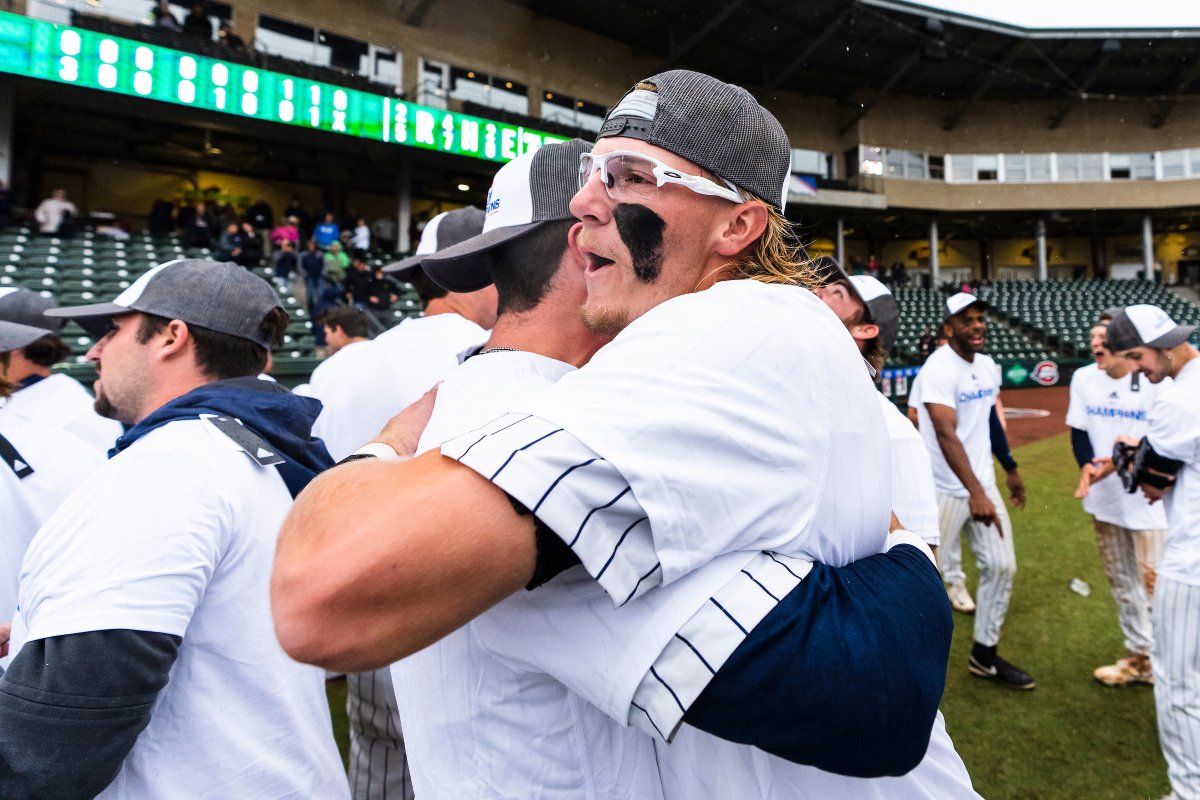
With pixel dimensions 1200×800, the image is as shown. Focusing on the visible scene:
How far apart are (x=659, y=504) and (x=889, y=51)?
27985 mm

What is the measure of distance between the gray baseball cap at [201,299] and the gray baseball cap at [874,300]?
2.08m

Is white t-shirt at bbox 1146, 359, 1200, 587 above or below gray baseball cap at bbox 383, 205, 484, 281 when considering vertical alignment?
below

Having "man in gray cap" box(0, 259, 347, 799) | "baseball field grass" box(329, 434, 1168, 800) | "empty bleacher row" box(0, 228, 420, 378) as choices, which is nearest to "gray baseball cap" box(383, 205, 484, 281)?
"man in gray cap" box(0, 259, 347, 799)

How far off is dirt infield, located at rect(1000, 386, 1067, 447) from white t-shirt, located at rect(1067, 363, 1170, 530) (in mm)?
7157

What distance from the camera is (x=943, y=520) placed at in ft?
15.6

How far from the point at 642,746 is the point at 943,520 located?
4476 mm

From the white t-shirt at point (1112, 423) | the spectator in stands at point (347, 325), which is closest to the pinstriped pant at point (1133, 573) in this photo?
the white t-shirt at point (1112, 423)

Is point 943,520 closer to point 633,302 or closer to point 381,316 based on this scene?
point 633,302

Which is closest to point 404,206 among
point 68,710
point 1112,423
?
point 1112,423

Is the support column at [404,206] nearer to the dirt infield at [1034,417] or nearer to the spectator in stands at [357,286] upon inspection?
the spectator in stands at [357,286]

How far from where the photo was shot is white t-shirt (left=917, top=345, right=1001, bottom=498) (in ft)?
15.2

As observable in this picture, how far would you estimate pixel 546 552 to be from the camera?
73 cm

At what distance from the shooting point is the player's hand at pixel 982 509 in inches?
165

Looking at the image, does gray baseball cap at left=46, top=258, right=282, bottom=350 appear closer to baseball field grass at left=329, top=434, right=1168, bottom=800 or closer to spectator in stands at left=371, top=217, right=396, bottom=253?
baseball field grass at left=329, top=434, right=1168, bottom=800
